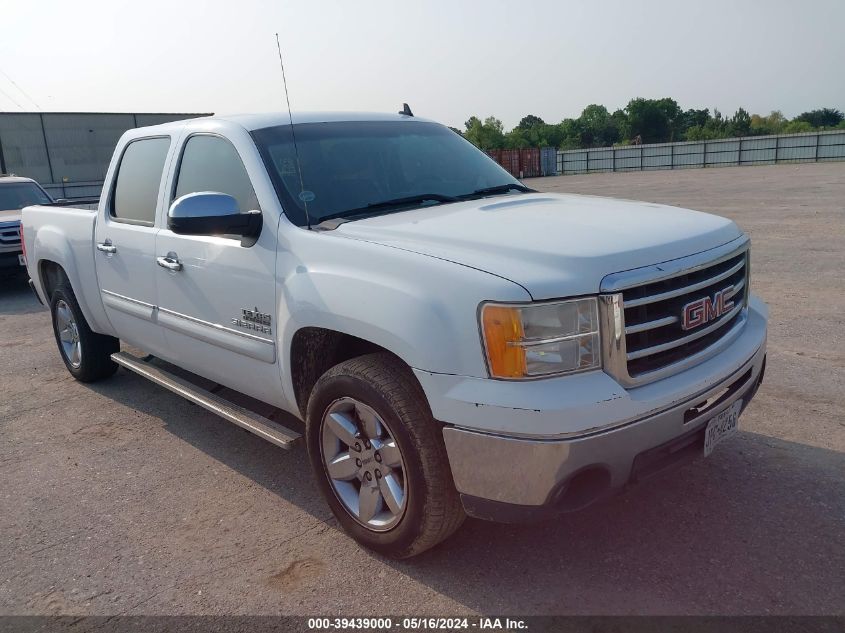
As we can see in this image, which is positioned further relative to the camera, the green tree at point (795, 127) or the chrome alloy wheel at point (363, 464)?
the green tree at point (795, 127)

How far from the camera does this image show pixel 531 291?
2.44 metres

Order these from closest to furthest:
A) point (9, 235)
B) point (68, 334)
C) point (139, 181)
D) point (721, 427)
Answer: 1. point (721, 427)
2. point (139, 181)
3. point (68, 334)
4. point (9, 235)

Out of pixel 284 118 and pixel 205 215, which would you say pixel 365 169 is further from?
pixel 205 215

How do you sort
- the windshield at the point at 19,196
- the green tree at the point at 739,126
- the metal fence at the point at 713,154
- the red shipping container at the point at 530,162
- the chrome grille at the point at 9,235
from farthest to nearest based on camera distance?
the green tree at the point at 739,126, the red shipping container at the point at 530,162, the metal fence at the point at 713,154, the windshield at the point at 19,196, the chrome grille at the point at 9,235

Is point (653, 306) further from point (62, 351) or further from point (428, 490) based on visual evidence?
point (62, 351)

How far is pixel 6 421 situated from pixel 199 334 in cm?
218

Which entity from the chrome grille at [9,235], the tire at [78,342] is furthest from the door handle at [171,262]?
the chrome grille at [9,235]

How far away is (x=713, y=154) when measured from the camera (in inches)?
1690

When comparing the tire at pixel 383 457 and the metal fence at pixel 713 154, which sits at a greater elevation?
the tire at pixel 383 457

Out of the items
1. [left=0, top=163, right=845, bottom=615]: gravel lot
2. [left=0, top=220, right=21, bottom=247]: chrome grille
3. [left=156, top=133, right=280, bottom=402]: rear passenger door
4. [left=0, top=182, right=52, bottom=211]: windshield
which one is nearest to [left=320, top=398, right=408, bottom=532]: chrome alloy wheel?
[left=0, top=163, right=845, bottom=615]: gravel lot

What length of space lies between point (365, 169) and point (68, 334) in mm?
Result: 3411

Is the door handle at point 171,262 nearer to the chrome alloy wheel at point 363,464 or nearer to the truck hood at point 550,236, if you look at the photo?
the truck hood at point 550,236

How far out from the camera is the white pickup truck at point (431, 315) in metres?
2.48

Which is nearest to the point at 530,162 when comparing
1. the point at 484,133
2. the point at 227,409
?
the point at 227,409
